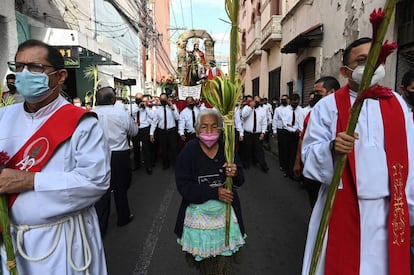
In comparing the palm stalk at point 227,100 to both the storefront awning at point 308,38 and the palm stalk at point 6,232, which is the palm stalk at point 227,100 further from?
the storefront awning at point 308,38

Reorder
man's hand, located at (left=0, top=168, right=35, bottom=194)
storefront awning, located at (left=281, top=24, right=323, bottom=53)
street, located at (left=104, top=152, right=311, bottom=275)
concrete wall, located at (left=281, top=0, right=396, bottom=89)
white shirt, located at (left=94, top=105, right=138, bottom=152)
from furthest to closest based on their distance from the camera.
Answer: storefront awning, located at (left=281, top=24, right=323, bottom=53), concrete wall, located at (left=281, top=0, right=396, bottom=89), white shirt, located at (left=94, top=105, right=138, bottom=152), street, located at (left=104, top=152, right=311, bottom=275), man's hand, located at (left=0, top=168, right=35, bottom=194)

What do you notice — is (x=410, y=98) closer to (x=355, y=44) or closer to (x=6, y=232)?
(x=355, y=44)

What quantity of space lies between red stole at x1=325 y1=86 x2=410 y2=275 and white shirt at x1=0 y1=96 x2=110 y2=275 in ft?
4.77

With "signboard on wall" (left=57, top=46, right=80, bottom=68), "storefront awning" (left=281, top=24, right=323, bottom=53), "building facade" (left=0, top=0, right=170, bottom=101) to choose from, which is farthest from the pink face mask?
"storefront awning" (left=281, top=24, right=323, bottom=53)

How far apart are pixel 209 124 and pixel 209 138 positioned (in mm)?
115

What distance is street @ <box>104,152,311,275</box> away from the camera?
12.0 feet

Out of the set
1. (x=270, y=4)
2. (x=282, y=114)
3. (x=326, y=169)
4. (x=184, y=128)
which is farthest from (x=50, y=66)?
(x=270, y=4)

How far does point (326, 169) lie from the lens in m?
2.08

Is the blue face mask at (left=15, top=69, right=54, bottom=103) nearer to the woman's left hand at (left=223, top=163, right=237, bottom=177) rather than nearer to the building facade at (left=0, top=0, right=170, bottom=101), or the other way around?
the woman's left hand at (left=223, top=163, right=237, bottom=177)

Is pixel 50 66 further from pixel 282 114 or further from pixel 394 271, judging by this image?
pixel 282 114

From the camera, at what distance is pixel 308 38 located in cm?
1159

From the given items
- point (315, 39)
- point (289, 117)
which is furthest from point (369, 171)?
point (315, 39)

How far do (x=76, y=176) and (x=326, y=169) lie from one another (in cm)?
147

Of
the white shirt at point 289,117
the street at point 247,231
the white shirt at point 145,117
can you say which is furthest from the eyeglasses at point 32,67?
the white shirt at point 145,117
